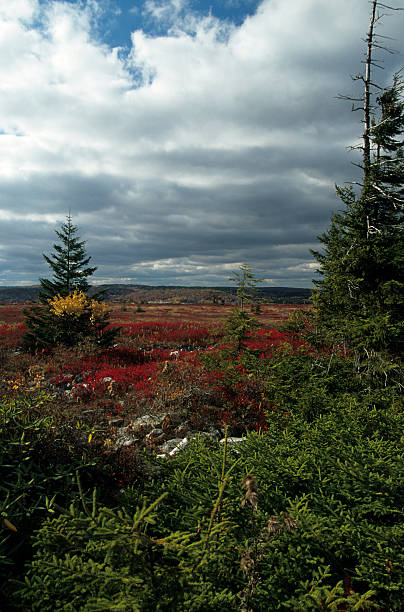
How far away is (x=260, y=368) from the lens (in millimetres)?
7371

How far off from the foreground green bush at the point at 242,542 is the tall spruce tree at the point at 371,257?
3.85m

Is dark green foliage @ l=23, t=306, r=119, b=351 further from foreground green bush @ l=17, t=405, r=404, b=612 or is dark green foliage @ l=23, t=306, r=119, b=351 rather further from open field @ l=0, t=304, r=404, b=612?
foreground green bush @ l=17, t=405, r=404, b=612

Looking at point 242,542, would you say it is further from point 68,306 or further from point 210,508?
point 68,306

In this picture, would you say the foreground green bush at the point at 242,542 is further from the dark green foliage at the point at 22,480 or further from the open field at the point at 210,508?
the dark green foliage at the point at 22,480

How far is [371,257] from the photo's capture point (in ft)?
22.5

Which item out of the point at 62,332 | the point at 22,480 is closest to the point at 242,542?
the point at 22,480

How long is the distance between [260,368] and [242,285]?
541cm

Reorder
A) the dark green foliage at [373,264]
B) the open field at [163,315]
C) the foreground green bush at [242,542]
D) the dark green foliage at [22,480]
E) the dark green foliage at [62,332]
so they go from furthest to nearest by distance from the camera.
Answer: the open field at [163,315] → the dark green foliage at [62,332] → the dark green foliage at [373,264] → the dark green foliage at [22,480] → the foreground green bush at [242,542]

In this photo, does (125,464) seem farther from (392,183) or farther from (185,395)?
(392,183)

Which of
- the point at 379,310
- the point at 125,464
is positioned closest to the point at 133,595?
the point at 125,464

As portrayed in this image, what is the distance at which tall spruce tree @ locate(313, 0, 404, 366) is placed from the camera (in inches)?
258

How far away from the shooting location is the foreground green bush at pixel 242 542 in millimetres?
1575

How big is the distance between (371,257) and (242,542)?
682cm

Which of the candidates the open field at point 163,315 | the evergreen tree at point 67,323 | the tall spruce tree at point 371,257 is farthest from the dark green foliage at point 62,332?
the tall spruce tree at point 371,257
